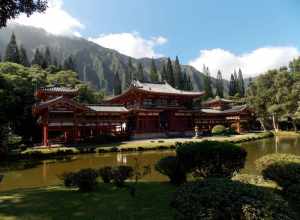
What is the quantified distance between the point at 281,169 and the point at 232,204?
15.4 ft

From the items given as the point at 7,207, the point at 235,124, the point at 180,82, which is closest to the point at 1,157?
the point at 7,207

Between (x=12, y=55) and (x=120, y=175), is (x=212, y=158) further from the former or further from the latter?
(x=12, y=55)

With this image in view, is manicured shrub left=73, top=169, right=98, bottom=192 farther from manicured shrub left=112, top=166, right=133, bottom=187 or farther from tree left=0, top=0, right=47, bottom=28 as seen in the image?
tree left=0, top=0, right=47, bottom=28

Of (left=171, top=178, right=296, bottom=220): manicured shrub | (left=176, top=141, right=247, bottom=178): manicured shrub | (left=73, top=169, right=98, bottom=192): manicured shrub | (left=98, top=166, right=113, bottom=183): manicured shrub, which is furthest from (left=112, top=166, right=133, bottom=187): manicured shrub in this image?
(left=171, top=178, right=296, bottom=220): manicured shrub

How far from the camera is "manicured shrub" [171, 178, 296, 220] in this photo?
4.30 m

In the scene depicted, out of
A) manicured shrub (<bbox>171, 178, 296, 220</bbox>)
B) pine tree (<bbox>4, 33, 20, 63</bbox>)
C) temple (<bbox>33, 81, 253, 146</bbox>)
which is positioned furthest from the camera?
pine tree (<bbox>4, 33, 20, 63</bbox>)

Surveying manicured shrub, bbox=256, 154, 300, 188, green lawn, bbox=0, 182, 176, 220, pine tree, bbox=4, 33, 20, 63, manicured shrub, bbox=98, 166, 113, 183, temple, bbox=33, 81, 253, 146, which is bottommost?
green lawn, bbox=0, 182, 176, 220

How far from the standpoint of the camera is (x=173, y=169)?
33.7 feet

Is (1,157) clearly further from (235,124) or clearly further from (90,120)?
(235,124)

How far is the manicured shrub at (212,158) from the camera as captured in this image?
9.46 metres

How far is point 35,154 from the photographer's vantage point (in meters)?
24.8

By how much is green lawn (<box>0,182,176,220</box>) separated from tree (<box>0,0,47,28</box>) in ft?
21.7

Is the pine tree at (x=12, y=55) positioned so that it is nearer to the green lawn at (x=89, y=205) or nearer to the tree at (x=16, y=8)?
the tree at (x=16, y=8)

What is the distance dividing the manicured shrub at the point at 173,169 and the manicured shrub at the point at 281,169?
9.07ft
